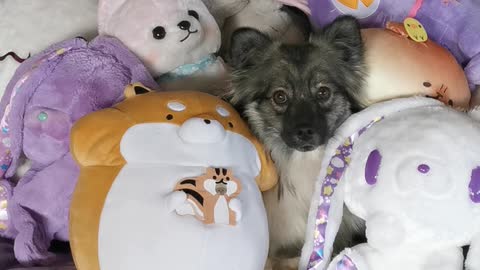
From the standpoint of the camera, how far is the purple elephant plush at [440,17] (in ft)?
5.40

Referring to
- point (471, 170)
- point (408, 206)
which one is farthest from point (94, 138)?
point (471, 170)

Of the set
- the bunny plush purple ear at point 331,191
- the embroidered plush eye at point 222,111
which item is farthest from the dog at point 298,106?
the embroidered plush eye at point 222,111

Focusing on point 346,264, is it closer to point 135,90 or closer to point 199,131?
point 199,131

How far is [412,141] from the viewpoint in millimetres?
1281

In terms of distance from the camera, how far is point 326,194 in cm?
142

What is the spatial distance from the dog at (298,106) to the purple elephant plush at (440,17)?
16cm

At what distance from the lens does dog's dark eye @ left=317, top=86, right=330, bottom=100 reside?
162 centimetres

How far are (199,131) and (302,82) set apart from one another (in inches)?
17.5

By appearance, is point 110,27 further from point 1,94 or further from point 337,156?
point 337,156

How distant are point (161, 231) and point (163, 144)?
8.4 inches

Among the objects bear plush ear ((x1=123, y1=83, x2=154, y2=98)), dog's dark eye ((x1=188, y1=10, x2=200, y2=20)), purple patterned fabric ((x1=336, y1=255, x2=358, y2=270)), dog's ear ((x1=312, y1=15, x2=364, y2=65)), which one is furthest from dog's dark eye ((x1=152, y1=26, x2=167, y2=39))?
purple patterned fabric ((x1=336, y1=255, x2=358, y2=270))

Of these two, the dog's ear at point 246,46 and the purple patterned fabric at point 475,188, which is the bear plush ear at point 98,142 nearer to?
the dog's ear at point 246,46

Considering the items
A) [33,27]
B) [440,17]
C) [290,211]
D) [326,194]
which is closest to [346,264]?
[326,194]

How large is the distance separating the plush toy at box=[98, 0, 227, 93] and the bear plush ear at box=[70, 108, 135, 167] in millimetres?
429
